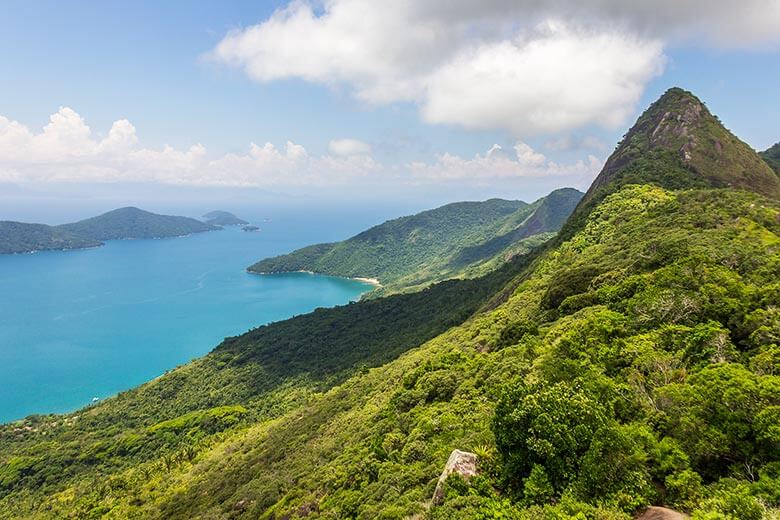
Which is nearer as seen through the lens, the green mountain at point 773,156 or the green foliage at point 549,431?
the green foliage at point 549,431

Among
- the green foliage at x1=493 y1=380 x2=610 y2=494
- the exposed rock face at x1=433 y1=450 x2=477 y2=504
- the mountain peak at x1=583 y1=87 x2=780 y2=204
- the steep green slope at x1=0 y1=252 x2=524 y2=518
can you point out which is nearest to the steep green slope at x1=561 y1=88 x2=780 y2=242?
the mountain peak at x1=583 y1=87 x2=780 y2=204

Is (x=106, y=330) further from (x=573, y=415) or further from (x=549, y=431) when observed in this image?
(x=573, y=415)

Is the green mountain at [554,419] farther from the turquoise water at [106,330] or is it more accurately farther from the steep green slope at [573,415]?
the turquoise water at [106,330]

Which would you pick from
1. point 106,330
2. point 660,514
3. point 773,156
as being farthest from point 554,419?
point 106,330

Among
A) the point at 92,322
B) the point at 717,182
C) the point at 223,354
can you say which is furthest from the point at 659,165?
the point at 92,322

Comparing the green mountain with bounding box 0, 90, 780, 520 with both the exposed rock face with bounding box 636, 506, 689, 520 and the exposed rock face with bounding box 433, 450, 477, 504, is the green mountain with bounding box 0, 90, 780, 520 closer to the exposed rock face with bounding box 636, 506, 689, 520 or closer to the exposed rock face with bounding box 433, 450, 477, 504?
the exposed rock face with bounding box 636, 506, 689, 520

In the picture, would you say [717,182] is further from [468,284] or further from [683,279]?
[683,279]

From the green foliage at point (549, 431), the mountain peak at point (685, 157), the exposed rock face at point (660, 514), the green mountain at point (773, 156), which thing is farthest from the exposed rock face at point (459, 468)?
the green mountain at point (773, 156)
